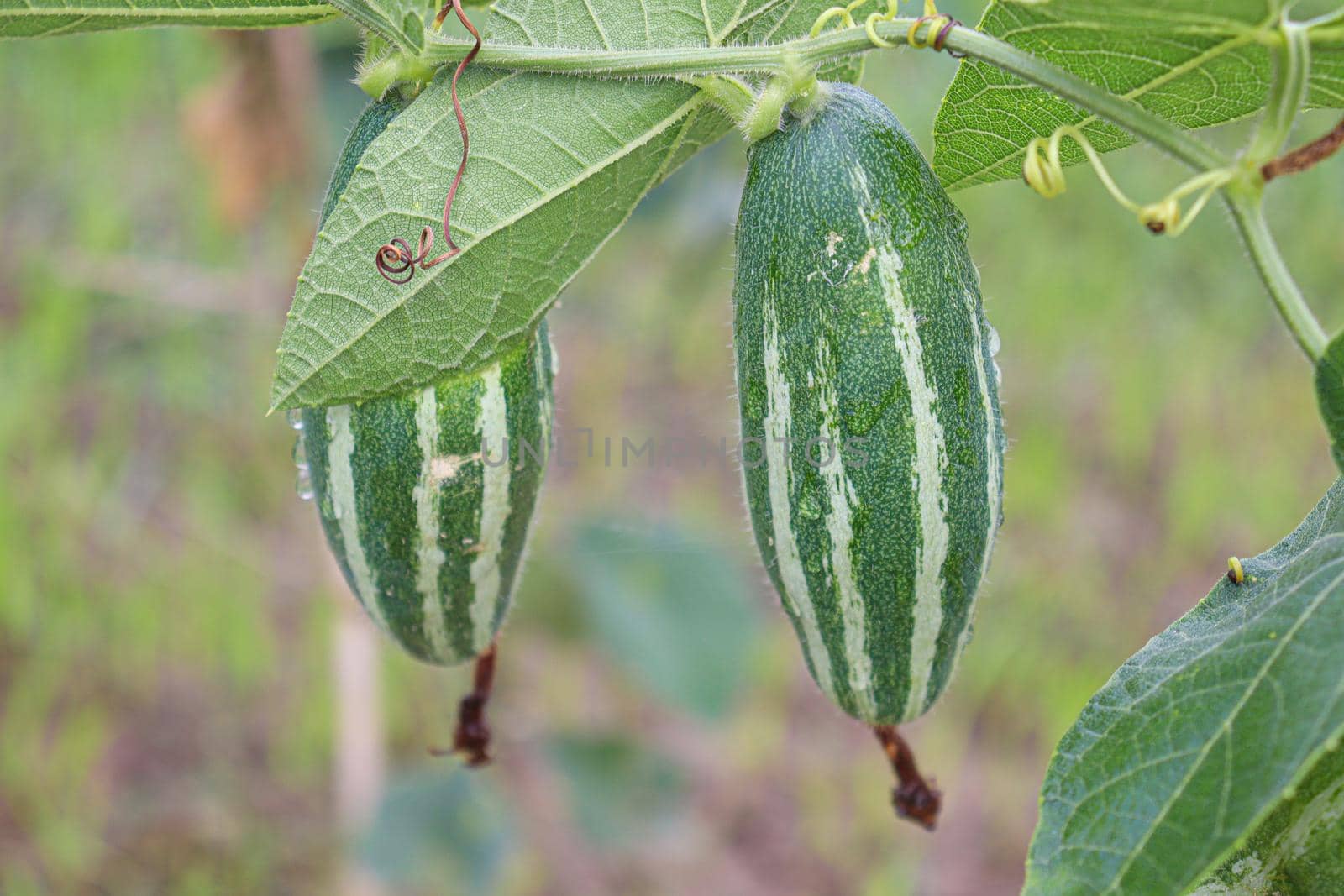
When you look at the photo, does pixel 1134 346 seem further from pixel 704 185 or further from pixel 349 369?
pixel 349 369

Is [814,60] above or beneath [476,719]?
above

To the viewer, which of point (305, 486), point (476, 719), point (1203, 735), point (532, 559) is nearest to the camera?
point (1203, 735)

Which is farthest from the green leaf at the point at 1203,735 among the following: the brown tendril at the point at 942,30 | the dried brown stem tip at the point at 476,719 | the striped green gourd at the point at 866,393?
the dried brown stem tip at the point at 476,719

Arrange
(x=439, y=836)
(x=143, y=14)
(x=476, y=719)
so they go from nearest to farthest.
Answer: (x=143, y=14) < (x=476, y=719) < (x=439, y=836)

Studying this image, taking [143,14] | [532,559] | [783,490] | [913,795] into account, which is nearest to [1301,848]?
[913,795]

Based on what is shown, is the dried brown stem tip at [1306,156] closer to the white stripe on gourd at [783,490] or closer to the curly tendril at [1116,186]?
the curly tendril at [1116,186]

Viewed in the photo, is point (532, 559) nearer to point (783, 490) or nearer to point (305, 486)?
point (305, 486)

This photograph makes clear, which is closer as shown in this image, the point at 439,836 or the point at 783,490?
the point at 783,490
